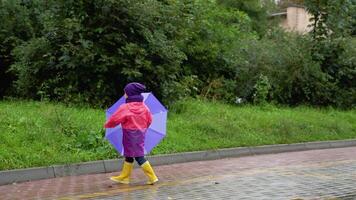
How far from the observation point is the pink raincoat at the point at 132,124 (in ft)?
29.3

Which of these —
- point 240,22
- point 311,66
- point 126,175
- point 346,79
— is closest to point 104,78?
point 126,175

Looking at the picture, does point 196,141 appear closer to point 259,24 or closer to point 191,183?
point 191,183

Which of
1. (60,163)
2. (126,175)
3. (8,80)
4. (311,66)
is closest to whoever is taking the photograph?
(126,175)

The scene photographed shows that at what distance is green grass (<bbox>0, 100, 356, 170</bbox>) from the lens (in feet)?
35.5

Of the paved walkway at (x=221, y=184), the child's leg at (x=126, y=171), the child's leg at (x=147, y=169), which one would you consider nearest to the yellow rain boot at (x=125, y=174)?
the child's leg at (x=126, y=171)

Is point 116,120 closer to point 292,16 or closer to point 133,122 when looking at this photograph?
point 133,122

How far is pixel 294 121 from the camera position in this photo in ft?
55.8

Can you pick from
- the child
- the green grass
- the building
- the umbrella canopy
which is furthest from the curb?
the building

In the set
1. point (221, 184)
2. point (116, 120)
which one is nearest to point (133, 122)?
point (116, 120)

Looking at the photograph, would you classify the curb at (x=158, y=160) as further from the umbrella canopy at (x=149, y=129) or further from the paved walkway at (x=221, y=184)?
the umbrella canopy at (x=149, y=129)

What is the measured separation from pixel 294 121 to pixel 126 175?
8790 mm

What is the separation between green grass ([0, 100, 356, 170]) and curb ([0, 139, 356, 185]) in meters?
0.20

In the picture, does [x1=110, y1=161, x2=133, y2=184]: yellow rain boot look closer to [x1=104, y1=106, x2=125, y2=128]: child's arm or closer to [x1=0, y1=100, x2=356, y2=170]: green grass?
[x1=104, y1=106, x2=125, y2=128]: child's arm

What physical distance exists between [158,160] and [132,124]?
3.02 m
